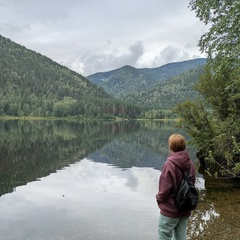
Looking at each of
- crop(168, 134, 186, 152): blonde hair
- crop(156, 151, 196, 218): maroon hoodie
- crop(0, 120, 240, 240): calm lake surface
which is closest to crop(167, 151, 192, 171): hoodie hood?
crop(156, 151, 196, 218): maroon hoodie

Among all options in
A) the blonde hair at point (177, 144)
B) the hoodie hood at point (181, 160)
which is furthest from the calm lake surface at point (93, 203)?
the blonde hair at point (177, 144)

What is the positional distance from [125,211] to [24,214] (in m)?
5.84

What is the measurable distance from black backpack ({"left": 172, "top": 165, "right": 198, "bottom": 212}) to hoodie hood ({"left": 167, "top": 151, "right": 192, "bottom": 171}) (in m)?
0.21

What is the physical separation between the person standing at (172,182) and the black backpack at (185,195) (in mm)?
98

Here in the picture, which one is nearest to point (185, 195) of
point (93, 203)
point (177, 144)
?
point (177, 144)

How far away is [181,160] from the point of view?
7633mm

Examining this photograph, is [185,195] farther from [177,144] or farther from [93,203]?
[93,203]

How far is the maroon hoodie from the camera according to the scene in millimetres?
7504

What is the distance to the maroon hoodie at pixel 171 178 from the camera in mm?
7504

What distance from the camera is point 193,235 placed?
13000mm

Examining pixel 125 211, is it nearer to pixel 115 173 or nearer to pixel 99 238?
pixel 99 238

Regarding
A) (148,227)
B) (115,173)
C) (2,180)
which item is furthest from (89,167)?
(148,227)

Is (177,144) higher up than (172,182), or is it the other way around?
(177,144)

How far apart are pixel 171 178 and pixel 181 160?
504 mm
